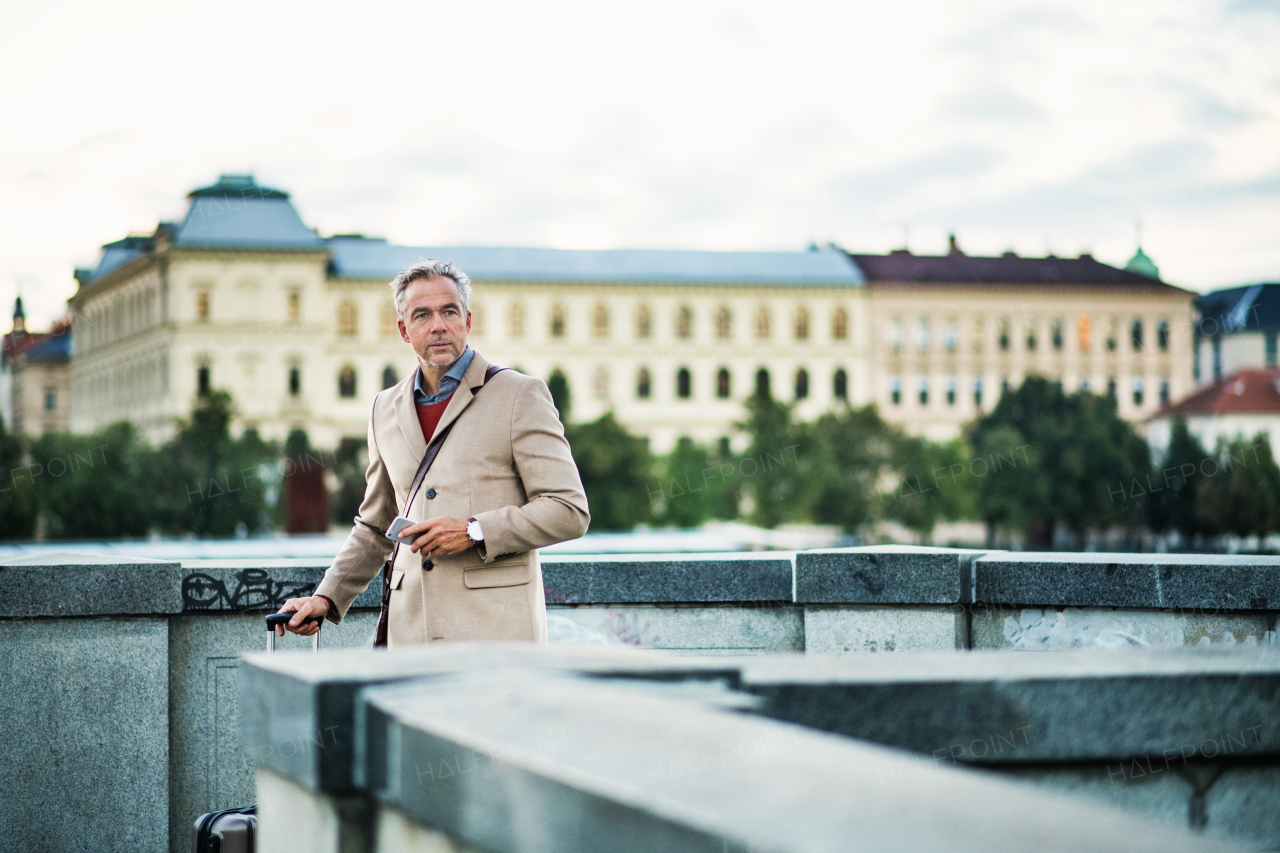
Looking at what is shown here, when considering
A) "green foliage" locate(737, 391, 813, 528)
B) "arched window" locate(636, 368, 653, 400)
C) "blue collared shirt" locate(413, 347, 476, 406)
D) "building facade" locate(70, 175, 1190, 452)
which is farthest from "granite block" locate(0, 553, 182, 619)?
"arched window" locate(636, 368, 653, 400)

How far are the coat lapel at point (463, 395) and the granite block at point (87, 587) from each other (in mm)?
1501

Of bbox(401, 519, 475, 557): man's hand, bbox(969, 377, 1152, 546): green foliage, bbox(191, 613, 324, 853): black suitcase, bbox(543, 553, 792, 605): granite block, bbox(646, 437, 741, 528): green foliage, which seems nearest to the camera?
bbox(401, 519, 475, 557): man's hand

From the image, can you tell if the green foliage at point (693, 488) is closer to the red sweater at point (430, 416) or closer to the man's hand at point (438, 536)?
the red sweater at point (430, 416)

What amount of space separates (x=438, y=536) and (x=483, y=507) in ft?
0.70

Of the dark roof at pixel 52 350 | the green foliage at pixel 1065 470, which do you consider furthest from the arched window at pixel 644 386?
the dark roof at pixel 52 350

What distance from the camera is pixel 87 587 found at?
15.2ft

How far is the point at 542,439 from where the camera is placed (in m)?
3.59

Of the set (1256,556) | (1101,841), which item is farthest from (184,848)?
(1101,841)

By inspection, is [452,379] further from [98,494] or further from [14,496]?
[98,494]

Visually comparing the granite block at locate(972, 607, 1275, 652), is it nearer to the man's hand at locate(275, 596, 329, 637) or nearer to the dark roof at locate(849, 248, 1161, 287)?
the man's hand at locate(275, 596, 329, 637)

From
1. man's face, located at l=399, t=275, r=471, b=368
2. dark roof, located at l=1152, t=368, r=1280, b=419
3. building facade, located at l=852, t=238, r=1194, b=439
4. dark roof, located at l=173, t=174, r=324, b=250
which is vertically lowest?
man's face, located at l=399, t=275, r=471, b=368

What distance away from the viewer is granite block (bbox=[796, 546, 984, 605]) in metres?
5.17

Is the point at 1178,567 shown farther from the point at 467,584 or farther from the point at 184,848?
the point at 184,848

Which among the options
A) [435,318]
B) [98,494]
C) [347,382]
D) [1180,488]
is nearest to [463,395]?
[435,318]
